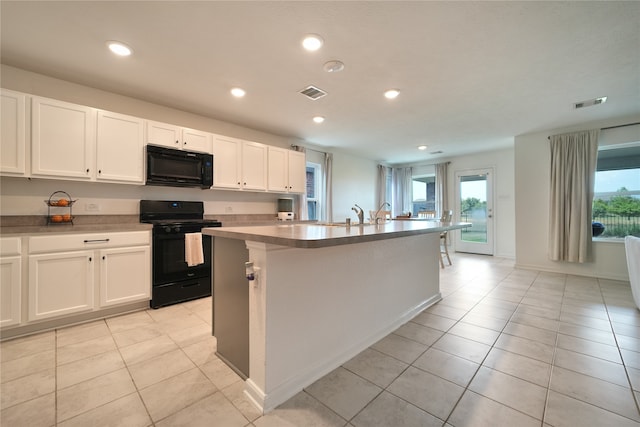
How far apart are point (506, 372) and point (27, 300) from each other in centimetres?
380

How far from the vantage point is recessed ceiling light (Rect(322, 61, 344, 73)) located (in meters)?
2.41

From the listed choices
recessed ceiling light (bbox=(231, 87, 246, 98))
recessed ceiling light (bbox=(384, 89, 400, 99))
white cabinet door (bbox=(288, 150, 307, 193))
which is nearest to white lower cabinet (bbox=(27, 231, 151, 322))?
recessed ceiling light (bbox=(231, 87, 246, 98))

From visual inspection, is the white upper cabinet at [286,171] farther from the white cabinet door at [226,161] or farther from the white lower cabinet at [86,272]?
the white lower cabinet at [86,272]

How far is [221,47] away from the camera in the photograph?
220cm

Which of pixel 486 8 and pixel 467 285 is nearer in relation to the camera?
pixel 486 8

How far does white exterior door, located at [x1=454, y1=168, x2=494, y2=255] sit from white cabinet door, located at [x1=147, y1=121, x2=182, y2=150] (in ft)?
20.5

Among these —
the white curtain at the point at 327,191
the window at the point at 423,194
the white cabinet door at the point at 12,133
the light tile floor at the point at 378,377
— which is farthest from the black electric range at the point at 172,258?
the window at the point at 423,194

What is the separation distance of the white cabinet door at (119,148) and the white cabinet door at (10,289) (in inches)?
39.4

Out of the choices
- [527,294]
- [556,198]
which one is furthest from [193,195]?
[556,198]

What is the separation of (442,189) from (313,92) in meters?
4.96

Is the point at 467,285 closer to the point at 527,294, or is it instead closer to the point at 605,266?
the point at 527,294

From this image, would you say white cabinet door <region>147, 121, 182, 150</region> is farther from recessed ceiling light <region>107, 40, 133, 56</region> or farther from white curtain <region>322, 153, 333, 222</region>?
white curtain <region>322, 153, 333, 222</region>

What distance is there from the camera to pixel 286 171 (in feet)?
14.7

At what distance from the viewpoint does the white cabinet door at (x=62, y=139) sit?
2.40 meters
